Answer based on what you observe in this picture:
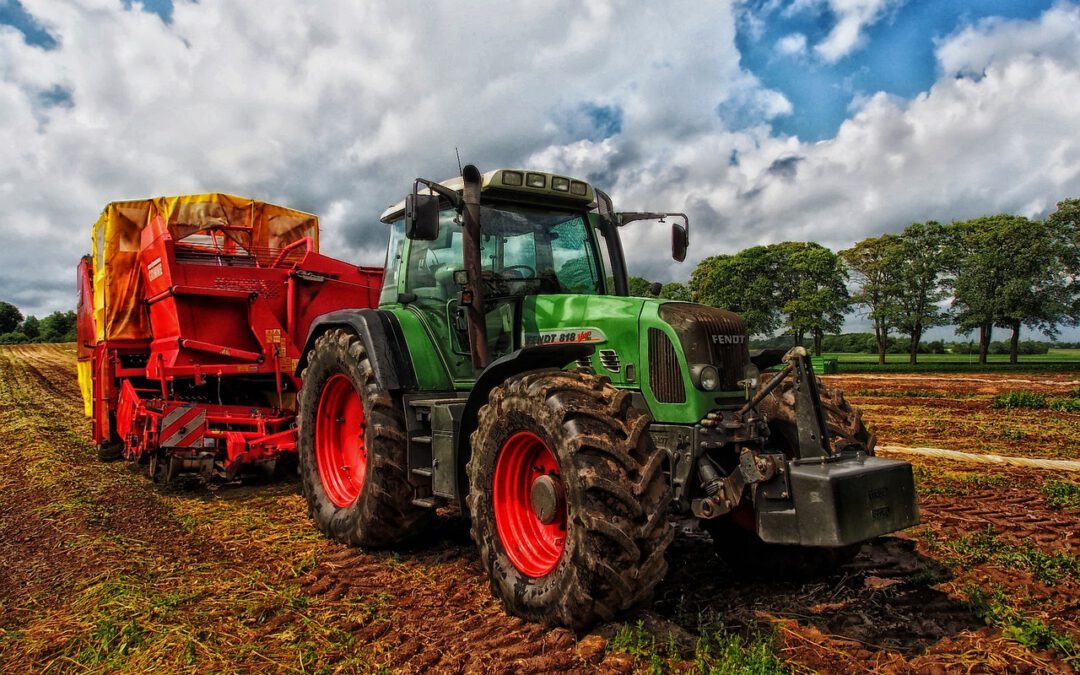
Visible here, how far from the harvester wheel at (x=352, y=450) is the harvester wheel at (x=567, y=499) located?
1.11 meters

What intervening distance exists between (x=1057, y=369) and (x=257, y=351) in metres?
33.9

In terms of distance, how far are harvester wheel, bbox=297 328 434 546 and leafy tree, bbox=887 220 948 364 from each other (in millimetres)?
46166

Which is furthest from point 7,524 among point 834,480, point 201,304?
point 834,480

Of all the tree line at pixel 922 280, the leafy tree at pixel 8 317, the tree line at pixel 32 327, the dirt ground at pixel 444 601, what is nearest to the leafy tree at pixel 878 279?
the tree line at pixel 922 280

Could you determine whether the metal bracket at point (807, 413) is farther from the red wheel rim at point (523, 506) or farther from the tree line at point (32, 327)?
the tree line at point (32, 327)

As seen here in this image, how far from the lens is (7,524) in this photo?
625 centimetres

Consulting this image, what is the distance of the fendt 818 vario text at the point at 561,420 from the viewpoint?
11.3 feet

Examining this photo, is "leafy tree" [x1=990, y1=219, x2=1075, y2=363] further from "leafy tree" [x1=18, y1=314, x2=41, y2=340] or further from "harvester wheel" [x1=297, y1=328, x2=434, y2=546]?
"leafy tree" [x1=18, y1=314, x2=41, y2=340]

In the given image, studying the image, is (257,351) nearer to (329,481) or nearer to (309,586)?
(329,481)

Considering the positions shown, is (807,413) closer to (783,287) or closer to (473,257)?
(473,257)

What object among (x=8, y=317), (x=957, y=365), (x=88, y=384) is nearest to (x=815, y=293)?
(x=957, y=365)

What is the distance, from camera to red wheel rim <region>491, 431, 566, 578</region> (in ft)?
13.4

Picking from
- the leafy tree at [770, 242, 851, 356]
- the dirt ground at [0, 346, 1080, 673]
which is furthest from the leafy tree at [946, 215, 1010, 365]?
the dirt ground at [0, 346, 1080, 673]

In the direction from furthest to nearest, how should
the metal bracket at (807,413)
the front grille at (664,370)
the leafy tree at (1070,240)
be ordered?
the leafy tree at (1070,240) → the front grille at (664,370) → the metal bracket at (807,413)
